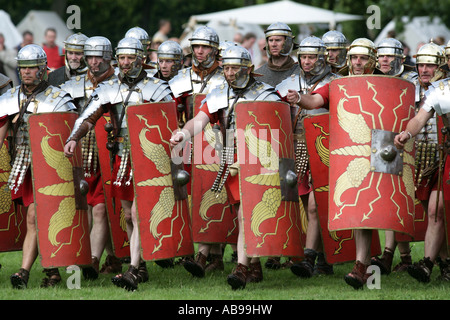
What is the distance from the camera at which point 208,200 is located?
29.3 feet

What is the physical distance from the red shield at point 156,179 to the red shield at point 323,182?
43.7 inches

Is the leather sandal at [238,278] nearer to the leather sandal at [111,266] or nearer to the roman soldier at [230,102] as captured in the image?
the roman soldier at [230,102]

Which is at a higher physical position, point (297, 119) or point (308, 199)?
point (297, 119)

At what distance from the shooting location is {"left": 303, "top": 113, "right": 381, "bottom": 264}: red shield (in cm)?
826

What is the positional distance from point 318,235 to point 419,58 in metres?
1.77

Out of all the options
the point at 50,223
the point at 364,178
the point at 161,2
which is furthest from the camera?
the point at 161,2

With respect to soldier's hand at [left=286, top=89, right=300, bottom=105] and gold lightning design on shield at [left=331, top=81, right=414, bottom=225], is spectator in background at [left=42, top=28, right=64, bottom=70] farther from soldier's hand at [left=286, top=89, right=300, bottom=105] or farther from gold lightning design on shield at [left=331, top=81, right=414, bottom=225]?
gold lightning design on shield at [left=331, top=81, right=414, bottom=225]

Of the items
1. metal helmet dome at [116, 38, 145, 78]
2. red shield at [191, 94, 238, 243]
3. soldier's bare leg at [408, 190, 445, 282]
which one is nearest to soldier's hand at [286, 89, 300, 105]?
red shield at [191, 94, 238, 243]

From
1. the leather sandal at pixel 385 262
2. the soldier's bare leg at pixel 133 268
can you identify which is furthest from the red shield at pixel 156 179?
the leather sandal at pixel 385 262

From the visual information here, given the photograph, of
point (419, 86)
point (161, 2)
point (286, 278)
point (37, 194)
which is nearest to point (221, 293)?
point (286, 278)

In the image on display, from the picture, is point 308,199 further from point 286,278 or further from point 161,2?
point 161,2

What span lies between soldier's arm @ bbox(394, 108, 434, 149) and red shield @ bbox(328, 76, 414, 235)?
52 millimetres

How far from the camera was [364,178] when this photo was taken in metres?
7.58

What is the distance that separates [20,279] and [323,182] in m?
2.61
